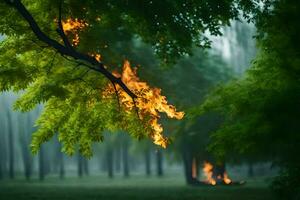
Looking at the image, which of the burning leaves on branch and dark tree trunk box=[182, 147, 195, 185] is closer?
the burning leaves on branch

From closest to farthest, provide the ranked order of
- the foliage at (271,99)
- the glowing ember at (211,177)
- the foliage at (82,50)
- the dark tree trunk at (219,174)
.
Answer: the foliage at (271,99), the foliage at (82,50), the glowing ember at (211,177), the dark tree trunk at (219,174)

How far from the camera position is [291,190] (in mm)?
16031

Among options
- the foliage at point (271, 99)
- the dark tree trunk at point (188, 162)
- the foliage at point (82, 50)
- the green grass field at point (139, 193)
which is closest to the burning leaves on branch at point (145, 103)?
the foliage at point (82, 50)

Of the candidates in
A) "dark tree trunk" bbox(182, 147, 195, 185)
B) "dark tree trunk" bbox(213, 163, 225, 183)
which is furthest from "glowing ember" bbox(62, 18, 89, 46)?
"dark tree trunk" bbox(213, 163, 225, 183)

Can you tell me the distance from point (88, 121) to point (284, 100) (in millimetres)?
6365

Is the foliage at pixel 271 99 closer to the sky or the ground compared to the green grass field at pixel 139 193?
closer to the sky

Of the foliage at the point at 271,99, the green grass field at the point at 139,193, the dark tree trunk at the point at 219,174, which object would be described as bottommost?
the green grass field at the point at 139,193

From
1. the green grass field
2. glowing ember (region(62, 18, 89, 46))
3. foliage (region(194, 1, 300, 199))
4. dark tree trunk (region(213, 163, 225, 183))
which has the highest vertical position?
glowing ember (region(62, 18, 89, 46))

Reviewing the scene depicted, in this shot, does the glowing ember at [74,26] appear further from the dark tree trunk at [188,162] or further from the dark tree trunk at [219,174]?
the dark tree trunk at [219,174]

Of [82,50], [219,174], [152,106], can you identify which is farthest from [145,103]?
[219,174]

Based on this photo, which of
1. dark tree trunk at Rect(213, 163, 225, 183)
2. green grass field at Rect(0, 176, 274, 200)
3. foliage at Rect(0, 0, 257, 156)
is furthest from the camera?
dark tree trunk at Rect(213, 163, 225, 183)

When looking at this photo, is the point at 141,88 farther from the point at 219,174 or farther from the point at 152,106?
the point at 219,174

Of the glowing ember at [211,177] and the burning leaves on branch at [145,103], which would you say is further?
the glowing ember at [211,177]

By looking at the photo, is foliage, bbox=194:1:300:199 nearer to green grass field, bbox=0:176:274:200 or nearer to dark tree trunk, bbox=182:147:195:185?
green grass field, bbox=0:176:274:200
